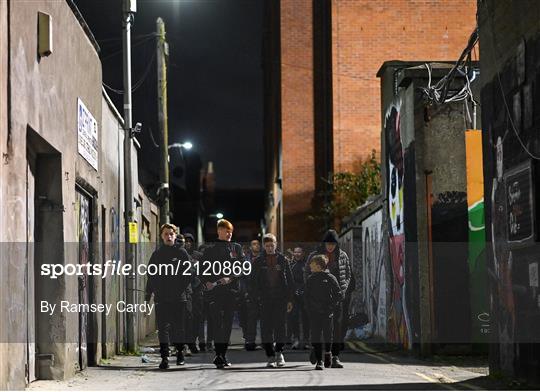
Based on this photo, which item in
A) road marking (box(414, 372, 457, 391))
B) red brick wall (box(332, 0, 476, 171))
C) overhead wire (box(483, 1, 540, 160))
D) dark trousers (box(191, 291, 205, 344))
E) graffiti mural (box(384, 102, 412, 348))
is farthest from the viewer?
red brick wall (box(332, 0, 476, 171))

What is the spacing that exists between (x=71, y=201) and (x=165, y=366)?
287cm

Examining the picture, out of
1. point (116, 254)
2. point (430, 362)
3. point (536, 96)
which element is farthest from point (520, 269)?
point (116, 254)

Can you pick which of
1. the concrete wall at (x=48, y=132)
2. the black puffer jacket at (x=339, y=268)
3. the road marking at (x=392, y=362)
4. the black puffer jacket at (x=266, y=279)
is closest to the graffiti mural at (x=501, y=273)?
the road marking at (x=392, y=362)

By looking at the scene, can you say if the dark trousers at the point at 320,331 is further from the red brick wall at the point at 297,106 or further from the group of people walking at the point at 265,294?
the red brick wall at the point at 297,106

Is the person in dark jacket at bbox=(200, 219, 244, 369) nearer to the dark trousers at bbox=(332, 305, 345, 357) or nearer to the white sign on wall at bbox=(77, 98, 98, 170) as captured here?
the dark trousers at bbox=(332, 305, 345, 357)

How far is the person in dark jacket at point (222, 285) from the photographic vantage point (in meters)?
14.7

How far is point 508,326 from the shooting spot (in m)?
12.1

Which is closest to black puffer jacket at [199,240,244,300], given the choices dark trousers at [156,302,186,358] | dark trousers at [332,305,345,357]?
dark trousers at [156,302,186,358]

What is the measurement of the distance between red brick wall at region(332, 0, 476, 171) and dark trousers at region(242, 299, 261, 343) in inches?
823

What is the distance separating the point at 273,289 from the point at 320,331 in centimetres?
114

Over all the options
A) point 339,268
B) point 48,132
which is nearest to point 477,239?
point 339,268

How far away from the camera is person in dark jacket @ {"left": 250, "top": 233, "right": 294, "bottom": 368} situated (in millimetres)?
14781

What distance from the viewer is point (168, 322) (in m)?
14.6

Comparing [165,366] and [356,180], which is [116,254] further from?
[356,180]
